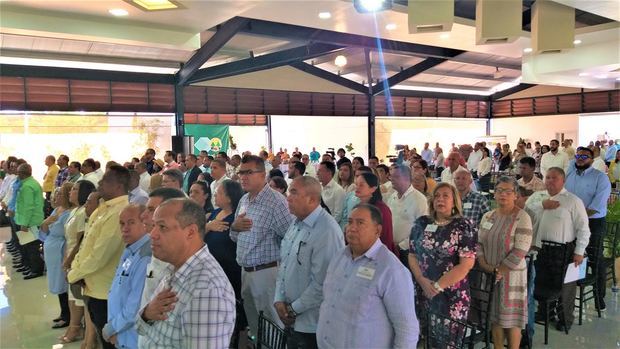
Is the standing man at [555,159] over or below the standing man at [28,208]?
over

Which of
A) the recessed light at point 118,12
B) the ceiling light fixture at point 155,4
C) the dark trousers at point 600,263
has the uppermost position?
the recessed light at point 118,12

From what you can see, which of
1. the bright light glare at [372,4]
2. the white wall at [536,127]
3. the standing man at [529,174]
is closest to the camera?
the bright light glare at [372,4]

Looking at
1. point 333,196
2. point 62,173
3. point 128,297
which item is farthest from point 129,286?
point 62,173

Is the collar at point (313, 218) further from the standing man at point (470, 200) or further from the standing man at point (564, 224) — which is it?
the standing man at point (564, 224)

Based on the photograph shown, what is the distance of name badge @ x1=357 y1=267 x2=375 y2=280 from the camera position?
1.97m

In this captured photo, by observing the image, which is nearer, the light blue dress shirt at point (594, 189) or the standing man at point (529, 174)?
the light blue dress shirt at point (594, 189)

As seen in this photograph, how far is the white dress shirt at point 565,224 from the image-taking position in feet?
12.6

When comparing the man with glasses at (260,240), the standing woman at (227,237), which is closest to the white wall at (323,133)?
the standing woman at (227,237)

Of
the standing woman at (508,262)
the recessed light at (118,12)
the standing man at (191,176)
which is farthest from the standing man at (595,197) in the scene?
the recessed light at (118,12)

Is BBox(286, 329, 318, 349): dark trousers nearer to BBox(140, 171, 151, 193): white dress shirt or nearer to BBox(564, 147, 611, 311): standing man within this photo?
BBox(564, 147, 611, 311): standing man

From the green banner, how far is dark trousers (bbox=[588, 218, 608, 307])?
10.1m

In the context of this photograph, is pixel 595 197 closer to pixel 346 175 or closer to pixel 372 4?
pixel 346 175

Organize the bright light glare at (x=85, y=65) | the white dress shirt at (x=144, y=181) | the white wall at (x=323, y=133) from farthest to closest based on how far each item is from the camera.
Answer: the white wall at (x=323, y=133) → the bright light glare at (x=85, y=65) → the white dress shirt at (x=144, y=181)

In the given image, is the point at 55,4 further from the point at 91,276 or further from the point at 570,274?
the point at 570,274
